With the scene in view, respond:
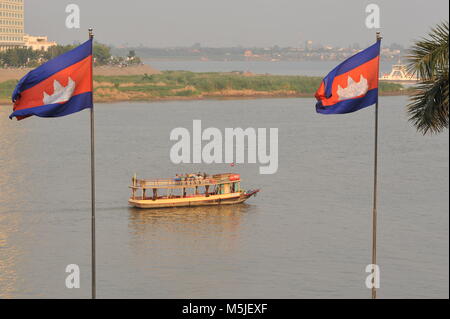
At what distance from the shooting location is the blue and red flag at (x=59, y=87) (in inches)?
1120

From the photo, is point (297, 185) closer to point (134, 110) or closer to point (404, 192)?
point (404, 192)

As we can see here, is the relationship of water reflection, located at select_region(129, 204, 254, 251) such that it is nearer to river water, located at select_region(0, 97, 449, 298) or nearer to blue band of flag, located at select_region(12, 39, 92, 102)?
river water, located at select_region(0, 97, 449, 298)

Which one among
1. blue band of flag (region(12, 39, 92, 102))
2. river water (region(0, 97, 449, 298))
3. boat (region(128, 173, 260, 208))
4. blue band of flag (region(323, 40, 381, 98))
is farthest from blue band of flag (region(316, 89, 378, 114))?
boat (region(128, 173, 260, 208))

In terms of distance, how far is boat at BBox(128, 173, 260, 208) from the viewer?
6712cm

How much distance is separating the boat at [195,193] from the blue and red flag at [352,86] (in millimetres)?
37662

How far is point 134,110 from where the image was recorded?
176625 millimetres

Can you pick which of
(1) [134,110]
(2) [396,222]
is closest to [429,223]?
(2) [396,222]

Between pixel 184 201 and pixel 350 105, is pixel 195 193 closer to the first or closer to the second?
pixel 184 201

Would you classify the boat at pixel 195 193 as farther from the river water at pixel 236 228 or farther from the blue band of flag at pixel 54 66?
the blue band of flag at pixel 54 66

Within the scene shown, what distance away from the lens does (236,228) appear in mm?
62594

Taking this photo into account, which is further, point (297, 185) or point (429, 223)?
point (297, 185)

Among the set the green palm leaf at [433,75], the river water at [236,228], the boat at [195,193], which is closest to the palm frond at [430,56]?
A: the green palm leaf at [433,75]

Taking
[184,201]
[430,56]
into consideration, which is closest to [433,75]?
[430,56]
